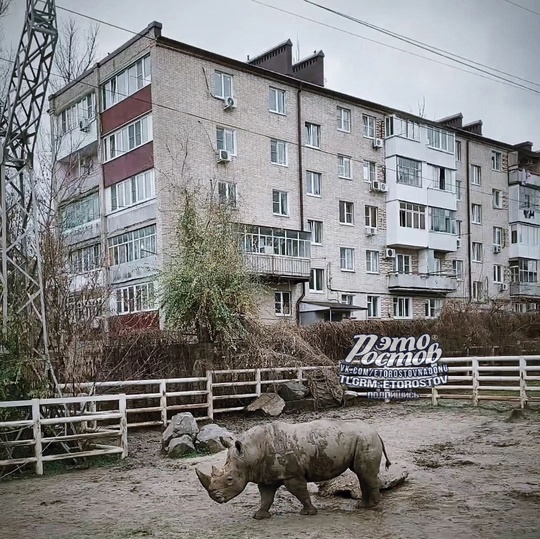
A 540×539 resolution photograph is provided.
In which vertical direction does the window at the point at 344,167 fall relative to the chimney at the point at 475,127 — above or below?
below

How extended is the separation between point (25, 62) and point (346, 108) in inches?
952

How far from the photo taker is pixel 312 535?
639cm

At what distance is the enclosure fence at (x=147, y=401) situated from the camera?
32.7ft

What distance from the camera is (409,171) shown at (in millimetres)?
35656

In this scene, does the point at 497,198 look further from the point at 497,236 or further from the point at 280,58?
the point at 280,58

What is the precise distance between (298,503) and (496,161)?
38.8 meters

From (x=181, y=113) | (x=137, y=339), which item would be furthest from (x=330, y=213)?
(x=137, y=339)

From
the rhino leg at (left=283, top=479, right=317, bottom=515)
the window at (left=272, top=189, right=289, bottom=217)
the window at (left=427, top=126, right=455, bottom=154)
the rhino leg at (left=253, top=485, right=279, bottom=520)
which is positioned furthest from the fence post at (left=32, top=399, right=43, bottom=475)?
the window at (left=427, top=126, right=455, bottom=154)

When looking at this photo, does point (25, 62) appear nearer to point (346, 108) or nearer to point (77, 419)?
point (77, 419)

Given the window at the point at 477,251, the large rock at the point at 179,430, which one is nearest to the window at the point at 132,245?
the large rock at the point at 179,430

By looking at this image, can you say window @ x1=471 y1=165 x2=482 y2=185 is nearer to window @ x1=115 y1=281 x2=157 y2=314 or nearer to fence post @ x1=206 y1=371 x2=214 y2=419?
window @ x1=115 y1=281 x2=157 y2=314

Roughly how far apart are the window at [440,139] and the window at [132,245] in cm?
1784

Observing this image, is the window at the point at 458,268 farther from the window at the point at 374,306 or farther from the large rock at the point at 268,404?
the large rock at the point at 268,404


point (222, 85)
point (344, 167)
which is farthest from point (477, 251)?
point (222, 85)
